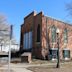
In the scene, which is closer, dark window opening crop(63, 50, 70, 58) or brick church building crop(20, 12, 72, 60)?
brick church building crop(20, 12, 72, 60)

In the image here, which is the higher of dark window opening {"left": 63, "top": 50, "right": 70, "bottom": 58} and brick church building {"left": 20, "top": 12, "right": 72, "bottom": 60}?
brick church building {"left": 20, "top": 12, "right": 72, "bottom": 60}

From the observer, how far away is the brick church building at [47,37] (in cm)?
4650

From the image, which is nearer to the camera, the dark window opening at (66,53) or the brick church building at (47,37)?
the brick church building at (47,37)

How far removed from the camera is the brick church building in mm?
46500

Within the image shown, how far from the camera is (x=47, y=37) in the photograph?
46.8m

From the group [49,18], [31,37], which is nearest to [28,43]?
[31,37]

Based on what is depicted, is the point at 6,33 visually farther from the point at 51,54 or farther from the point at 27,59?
the point at 51,54

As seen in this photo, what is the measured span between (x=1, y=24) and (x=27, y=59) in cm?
3601

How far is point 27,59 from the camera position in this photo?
38250 millimetres

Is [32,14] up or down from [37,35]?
up

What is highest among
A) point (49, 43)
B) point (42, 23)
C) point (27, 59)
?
point (42, 23)

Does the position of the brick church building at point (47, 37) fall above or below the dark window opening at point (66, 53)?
above

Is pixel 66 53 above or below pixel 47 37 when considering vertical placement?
below

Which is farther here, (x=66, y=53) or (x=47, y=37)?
(x=66, y=53)
